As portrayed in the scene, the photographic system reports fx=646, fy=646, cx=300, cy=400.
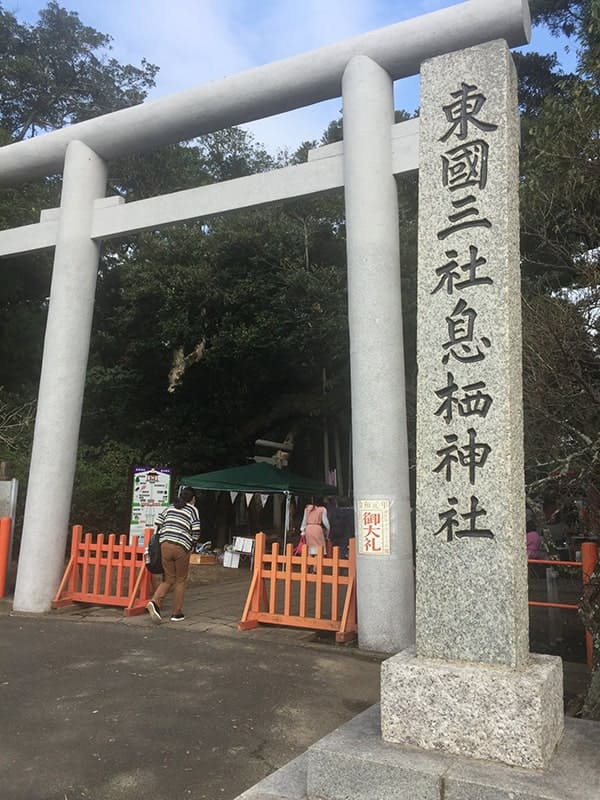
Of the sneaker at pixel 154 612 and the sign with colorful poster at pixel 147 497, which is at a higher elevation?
the sign with colorful poster at pixel 147 497

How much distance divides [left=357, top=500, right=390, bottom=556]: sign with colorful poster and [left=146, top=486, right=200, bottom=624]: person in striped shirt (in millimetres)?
2062

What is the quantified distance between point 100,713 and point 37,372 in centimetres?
1164

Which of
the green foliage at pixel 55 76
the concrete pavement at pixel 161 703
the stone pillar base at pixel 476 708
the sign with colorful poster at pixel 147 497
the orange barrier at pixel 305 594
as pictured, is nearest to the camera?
the stone pillar base at pixel 476 708

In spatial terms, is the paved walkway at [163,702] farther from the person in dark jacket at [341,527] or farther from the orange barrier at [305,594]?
the person in dark jacket at [341,527]

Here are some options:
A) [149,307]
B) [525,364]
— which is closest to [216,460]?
[149,307]

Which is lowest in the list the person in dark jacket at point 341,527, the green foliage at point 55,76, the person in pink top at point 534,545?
the person in pink top at point 534,545

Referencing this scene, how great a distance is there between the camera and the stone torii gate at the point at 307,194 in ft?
20.8

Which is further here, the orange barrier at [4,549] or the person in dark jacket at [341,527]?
the person in dark jacket at [341,527]

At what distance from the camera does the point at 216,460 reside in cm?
1717

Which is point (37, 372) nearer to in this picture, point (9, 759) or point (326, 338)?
point (326, 338)

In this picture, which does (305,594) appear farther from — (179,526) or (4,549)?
(4,549)

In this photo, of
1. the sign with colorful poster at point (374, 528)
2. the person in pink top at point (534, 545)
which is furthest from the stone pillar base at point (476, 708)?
the person in pink top at point (534, 545)

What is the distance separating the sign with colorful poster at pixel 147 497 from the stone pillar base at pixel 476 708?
783 centimetres

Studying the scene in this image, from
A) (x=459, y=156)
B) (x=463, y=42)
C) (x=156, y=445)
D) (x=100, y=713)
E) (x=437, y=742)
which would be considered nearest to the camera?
(x=437, y=742)
